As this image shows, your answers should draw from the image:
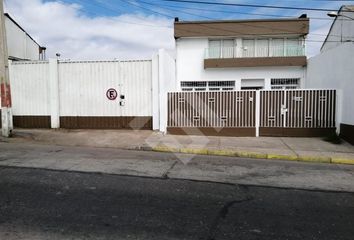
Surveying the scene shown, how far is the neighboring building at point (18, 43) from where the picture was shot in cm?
2000

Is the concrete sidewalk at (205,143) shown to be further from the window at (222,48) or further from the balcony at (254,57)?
the window at (222,48)

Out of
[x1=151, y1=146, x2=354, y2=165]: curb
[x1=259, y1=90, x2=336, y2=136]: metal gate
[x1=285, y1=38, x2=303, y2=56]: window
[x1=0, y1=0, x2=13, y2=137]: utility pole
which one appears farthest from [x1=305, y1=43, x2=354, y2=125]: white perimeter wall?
[x1=0, y1=0, x2=13, y2=137]: utility pole

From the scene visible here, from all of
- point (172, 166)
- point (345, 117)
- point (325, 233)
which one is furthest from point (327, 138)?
point (325, 233)

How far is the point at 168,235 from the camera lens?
4.23 meters

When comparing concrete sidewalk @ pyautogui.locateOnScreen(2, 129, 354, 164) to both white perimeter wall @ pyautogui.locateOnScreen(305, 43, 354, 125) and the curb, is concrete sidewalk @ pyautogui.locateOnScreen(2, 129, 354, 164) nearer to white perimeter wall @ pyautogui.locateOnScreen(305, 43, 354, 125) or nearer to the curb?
the curb

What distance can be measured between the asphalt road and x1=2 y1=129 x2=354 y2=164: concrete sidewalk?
13.6 ft

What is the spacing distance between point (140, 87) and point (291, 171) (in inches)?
325

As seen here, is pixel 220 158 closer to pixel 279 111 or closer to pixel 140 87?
pixel 279 111

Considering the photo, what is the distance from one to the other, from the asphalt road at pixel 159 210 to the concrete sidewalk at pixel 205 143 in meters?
4.15

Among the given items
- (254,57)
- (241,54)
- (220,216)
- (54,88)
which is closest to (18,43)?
(54,88)

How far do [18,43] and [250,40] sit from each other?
16313 mm

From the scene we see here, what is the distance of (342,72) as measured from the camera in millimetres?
13586

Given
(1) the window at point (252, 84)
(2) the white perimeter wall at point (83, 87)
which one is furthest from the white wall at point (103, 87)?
(1) the window at point (252, 84)

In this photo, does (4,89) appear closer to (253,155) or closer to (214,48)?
(253,155)
